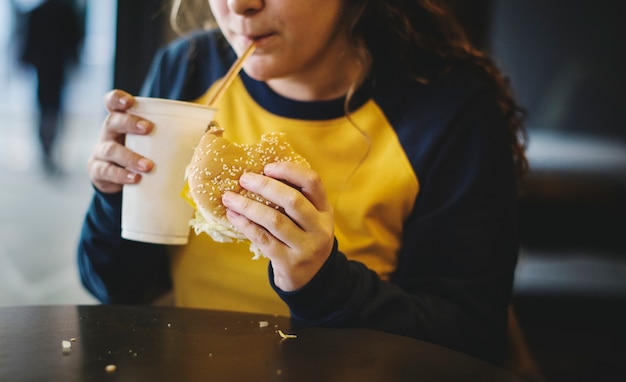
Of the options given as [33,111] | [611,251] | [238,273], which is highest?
[238,273]

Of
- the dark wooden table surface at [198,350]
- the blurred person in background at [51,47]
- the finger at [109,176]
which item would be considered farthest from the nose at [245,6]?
the blurred person in background at [51,47]

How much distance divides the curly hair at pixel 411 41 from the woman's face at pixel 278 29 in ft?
0.29

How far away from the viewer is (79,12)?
405 centimetres

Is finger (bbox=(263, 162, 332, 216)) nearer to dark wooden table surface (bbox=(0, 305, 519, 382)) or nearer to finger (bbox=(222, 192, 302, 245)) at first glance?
finger (bbox=(222, 192, 302, 245))

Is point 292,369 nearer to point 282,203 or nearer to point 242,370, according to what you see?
point 242,370

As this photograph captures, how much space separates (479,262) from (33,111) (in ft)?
14.7

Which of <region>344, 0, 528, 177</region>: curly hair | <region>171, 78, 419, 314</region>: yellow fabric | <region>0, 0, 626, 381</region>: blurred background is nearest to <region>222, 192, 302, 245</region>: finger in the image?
<region>171, 78, 419, 314</region>: yellow fabric

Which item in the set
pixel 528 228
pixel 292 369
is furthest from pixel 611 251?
pixel 292 369

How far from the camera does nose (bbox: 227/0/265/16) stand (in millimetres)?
1050

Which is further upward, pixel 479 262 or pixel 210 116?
pixel 210 116

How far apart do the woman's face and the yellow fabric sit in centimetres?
13

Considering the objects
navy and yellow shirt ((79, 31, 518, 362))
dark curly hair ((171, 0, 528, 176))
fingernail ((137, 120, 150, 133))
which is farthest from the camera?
dark curly hair ((171, 0, 528, 176))

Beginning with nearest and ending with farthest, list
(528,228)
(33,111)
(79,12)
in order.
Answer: (528,228) < (79,12) < (33,111)

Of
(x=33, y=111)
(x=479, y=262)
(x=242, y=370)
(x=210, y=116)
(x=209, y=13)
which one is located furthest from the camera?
(x=33, y=111)
